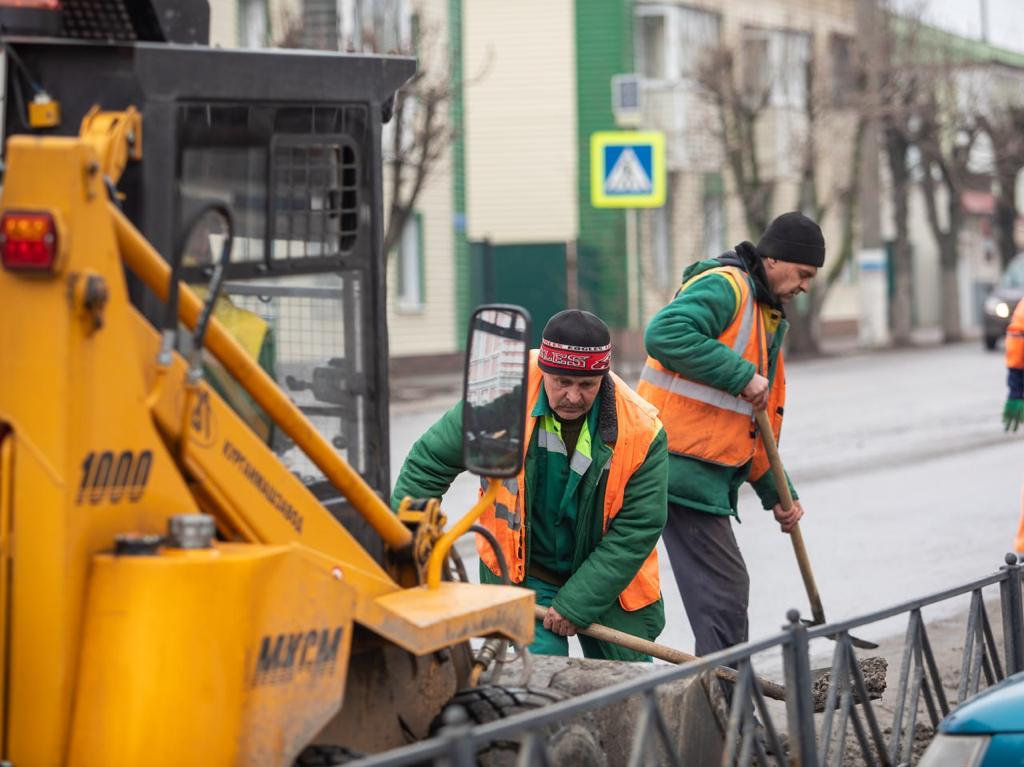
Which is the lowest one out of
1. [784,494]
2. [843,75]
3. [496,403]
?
[784,494]

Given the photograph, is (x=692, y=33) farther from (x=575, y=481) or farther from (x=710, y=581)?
(x=575, y=481)

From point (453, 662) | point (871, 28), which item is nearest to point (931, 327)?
point (871, 28)

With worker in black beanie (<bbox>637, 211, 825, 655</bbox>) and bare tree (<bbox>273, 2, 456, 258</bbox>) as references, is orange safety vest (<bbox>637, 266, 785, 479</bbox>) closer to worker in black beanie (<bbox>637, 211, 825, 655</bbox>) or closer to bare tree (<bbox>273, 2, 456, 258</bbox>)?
worker in black beanie (<bbox>637, 211, 825, 655</bbox>)

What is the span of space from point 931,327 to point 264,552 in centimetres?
4520

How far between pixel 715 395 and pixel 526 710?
2.45 metres

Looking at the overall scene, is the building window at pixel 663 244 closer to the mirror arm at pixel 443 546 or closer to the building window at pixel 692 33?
the building window at pixel 692 33

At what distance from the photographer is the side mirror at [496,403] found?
3.82 m

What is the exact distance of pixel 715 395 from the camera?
636cm

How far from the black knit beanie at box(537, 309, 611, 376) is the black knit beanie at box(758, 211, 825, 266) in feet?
4.27

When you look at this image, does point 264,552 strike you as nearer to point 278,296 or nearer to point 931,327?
point 278,296

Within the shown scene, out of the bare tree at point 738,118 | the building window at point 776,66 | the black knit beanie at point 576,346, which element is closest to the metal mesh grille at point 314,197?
the black knit beanie at point 576,346

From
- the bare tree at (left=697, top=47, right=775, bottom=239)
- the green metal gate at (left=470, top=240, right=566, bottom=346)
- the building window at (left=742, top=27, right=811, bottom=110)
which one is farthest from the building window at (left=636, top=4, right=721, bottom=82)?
the green metal gate at (left=470, top=240, right=566, bottom=346)

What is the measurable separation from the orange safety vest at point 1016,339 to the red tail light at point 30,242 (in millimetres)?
6602

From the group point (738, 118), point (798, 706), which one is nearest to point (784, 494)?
point (798, 706)
